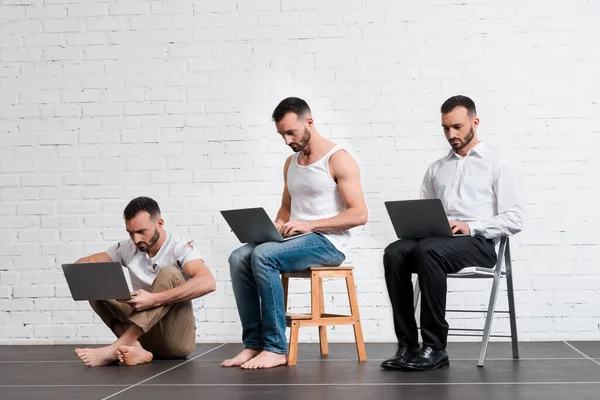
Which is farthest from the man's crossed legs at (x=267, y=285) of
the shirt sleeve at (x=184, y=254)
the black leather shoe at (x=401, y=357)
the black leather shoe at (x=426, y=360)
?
A: the black leather shoe at (x=426, y=360)

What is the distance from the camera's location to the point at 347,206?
3695mm

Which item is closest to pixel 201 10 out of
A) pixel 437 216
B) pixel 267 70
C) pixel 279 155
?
→ pixel 267 70

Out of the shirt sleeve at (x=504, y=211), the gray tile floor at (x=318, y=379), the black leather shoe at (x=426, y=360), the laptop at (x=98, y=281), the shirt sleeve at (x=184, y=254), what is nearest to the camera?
the gray tile floor at (x=318, y=379)

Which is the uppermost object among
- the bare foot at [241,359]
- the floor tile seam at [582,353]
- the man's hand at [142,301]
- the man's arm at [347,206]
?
the man's arm at [347,206]

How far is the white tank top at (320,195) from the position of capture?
12.2 ft

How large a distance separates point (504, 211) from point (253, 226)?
3.61ft

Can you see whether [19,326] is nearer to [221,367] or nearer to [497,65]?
[221,367]

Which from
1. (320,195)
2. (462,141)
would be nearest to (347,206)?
(320,195)

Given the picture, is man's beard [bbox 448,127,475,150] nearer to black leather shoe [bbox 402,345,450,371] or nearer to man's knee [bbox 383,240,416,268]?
man's knee [bbox 383,240,416,268]

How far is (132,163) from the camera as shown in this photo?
506 cm

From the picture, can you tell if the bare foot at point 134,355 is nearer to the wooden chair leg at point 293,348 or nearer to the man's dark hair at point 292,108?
the wooden chair leg at point 293,348

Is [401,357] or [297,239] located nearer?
[401,357]

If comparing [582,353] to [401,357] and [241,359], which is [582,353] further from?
[241,359]

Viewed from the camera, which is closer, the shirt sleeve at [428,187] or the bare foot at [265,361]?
the bare foot at [265,361]
